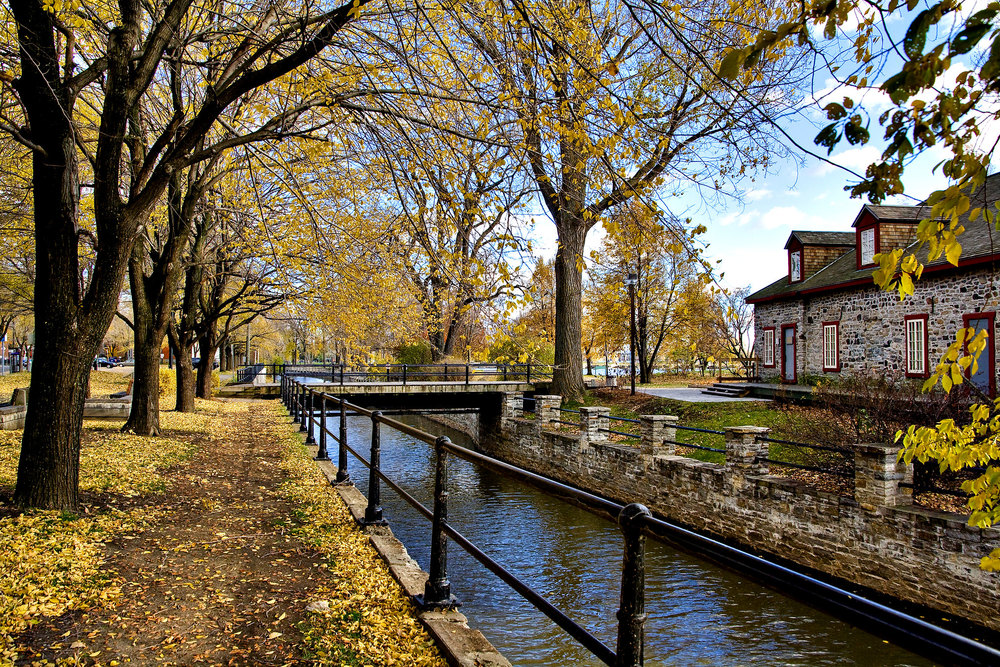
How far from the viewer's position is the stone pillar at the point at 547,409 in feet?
61.0

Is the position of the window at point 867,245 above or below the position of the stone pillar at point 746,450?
above

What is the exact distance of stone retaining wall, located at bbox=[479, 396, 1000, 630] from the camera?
7.84m

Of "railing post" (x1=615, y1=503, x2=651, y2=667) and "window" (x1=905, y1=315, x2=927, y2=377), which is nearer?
"railing post" (x1=615, y1=503, x2=651, y2=667)

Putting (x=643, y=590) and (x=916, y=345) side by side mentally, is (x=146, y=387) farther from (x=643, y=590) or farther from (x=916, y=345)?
(x=916, y=345)

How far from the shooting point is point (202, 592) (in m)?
4.20

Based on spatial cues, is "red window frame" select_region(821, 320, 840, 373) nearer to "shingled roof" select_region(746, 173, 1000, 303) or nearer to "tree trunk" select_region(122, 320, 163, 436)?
"shingled roof" select_region(746, 173, 1000, 303)

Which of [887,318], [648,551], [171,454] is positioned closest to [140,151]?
[171,454]

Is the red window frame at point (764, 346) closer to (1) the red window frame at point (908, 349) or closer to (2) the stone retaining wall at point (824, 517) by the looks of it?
(1) the red window frame at point (908, 349)

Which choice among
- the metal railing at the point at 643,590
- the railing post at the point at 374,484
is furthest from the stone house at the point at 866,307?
the metal railing at the point at 643,590

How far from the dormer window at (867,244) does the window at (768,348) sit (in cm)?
572

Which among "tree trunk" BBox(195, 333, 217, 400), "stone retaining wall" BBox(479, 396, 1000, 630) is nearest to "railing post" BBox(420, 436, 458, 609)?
"stone retaining wall" BBox(479, 396, 1000, 630)

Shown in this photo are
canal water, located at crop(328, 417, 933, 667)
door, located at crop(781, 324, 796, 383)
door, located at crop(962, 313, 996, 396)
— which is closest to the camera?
canal water, located at crop(328, 417, 933, 667)

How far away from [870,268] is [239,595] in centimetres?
2039

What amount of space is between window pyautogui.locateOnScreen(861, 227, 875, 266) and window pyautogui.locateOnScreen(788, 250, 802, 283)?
157 inches
